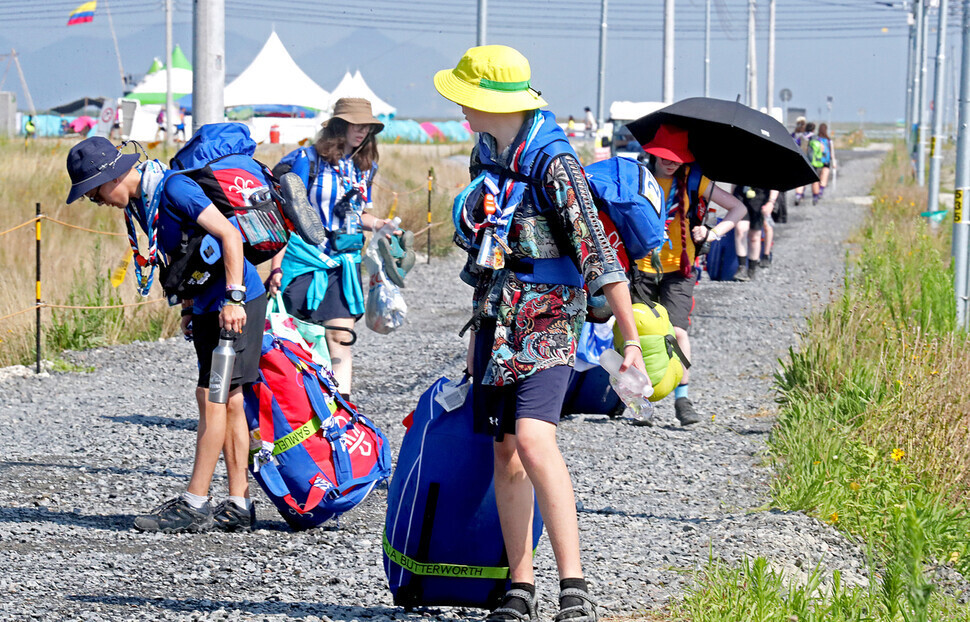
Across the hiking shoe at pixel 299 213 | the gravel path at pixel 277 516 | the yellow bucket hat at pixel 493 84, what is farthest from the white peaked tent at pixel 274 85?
the yellow bucket hat at pixel 493 84

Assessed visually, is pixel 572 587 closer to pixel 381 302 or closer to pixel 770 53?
pixel 381 302

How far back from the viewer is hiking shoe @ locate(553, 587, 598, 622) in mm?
3699

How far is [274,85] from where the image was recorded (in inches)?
1720

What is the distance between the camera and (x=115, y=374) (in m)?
9.16

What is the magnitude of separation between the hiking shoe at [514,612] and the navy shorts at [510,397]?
498 millimetres

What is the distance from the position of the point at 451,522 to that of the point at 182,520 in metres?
1.61

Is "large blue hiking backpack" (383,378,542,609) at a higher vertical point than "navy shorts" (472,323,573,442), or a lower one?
lower

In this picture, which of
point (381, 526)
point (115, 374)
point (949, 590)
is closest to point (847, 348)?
point (949, 590)

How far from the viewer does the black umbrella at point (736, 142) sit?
19.7ft

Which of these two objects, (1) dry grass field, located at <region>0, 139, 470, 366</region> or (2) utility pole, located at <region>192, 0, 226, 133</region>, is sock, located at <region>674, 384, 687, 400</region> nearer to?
(2) utility pole, located at <region>192, 0, 226, 133</region>

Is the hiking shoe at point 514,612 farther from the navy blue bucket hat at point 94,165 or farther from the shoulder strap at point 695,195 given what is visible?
the shoulder strap at point 695,195

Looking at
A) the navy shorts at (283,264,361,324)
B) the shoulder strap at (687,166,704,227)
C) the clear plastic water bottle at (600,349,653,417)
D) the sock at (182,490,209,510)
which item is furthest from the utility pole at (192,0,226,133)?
the clear plastic water bottle at (600,349,653,417)

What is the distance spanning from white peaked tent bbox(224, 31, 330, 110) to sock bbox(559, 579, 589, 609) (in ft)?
130

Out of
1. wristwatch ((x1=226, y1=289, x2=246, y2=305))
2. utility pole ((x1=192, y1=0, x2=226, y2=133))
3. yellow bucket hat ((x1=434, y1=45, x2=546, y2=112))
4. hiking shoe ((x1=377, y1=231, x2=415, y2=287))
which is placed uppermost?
utility pole ((x1=192, y1=0, x2=226, y2=133))
